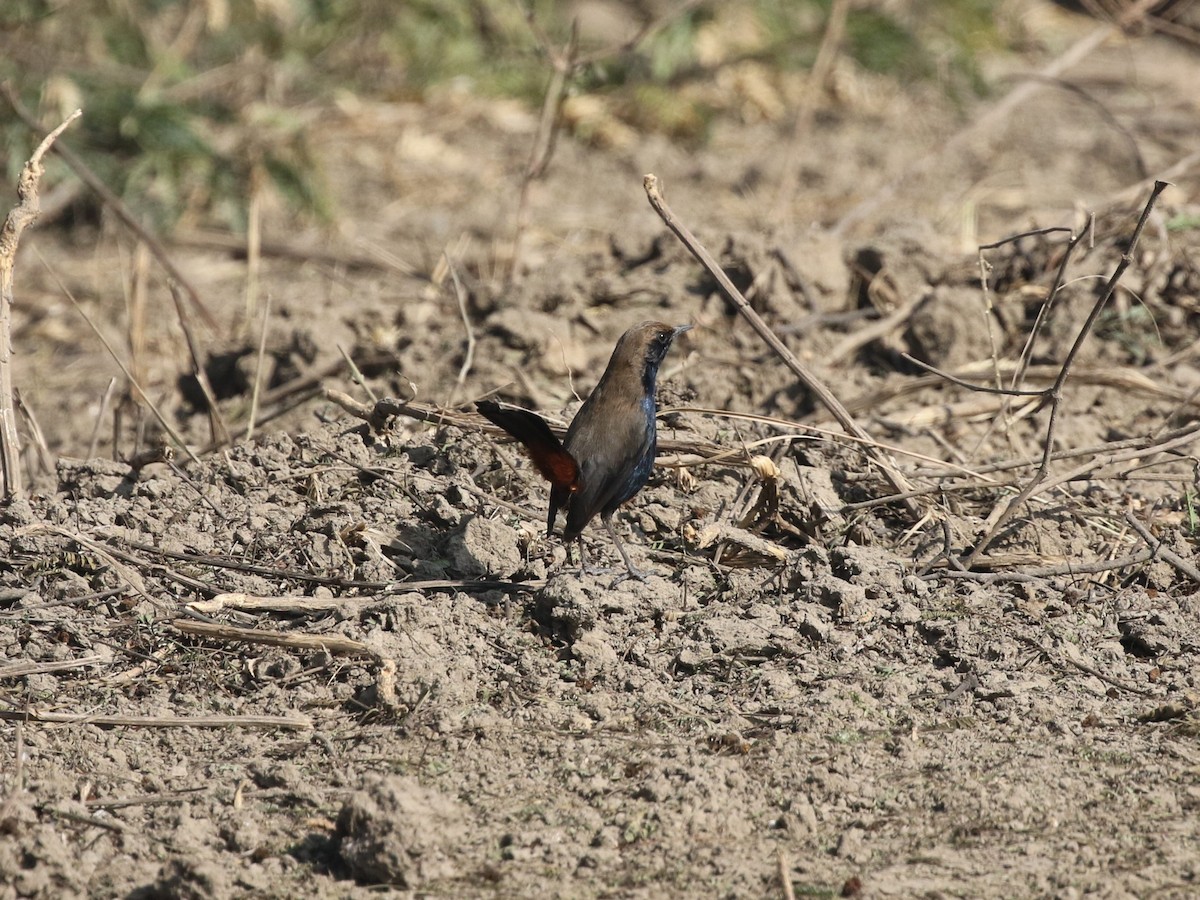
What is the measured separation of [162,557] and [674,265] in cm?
292

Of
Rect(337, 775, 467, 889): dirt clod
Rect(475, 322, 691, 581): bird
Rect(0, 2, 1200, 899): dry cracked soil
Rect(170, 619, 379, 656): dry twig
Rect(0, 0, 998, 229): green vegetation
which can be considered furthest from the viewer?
Rect(0, 0, 998, 229): green vegetation

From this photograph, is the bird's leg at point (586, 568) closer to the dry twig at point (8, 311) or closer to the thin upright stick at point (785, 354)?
the thin upright stick at point (785, 354)

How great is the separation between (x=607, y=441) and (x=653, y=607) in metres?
0.55

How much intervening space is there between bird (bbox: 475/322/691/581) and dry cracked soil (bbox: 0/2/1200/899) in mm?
224

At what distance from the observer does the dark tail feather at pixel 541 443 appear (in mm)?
3994

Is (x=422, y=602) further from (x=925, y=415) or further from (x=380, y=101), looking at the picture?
(x=380, y=101)

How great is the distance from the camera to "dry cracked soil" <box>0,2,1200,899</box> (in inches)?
130

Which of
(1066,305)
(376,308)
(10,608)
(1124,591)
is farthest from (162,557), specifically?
(1066,305)

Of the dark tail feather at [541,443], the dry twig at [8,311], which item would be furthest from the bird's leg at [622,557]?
the dry twig at [8,311]

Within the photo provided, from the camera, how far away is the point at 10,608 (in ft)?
13.9

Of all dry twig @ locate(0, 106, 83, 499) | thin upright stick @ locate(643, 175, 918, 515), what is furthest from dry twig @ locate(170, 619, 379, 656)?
thin upright stick @ locate(643, 175, 918, 515)

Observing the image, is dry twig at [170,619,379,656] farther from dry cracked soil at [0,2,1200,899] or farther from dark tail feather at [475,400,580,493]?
dark tail feather at [475,400,580,493]

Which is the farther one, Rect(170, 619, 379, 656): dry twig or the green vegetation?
the green vegetation

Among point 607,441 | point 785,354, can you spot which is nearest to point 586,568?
point 607,441
